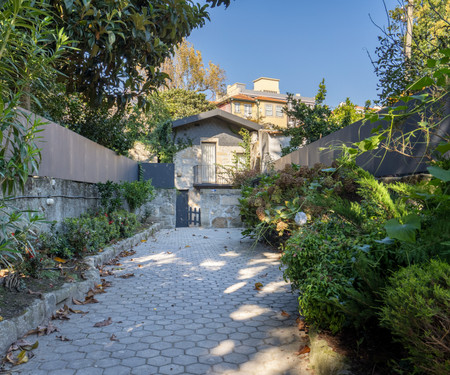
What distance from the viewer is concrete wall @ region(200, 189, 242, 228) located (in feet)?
49.9

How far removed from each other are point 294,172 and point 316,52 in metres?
3.56

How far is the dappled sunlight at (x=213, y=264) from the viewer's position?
6.12 m

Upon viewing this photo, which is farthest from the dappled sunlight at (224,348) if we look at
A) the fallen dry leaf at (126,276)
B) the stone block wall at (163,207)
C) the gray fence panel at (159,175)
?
the gray fence panel at (159,175)

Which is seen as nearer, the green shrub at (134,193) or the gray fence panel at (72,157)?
the gray fence panel at (72,157)

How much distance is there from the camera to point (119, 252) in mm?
7242

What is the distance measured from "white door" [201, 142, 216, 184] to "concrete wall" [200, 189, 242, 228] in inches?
205

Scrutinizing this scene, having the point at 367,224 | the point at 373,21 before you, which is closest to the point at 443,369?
the point at 367,224

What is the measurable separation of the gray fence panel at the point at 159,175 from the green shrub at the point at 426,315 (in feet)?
43.9

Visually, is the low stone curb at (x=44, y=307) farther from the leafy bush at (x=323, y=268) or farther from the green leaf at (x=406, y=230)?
the green leaf at (x=406, y=230)

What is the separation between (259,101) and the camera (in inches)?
1312

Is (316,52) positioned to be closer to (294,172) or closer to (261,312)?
(294,172)

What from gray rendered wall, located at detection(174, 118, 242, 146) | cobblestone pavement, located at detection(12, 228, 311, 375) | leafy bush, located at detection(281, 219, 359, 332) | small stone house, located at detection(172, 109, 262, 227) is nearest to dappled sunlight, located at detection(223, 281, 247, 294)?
cobblestone pavement, located at detection(12, 228, 311, 375)

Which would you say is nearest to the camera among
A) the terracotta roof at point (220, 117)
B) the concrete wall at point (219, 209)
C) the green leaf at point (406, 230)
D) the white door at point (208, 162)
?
the green leaf at point (406, 230)

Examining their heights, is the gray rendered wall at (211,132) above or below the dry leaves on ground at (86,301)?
above
